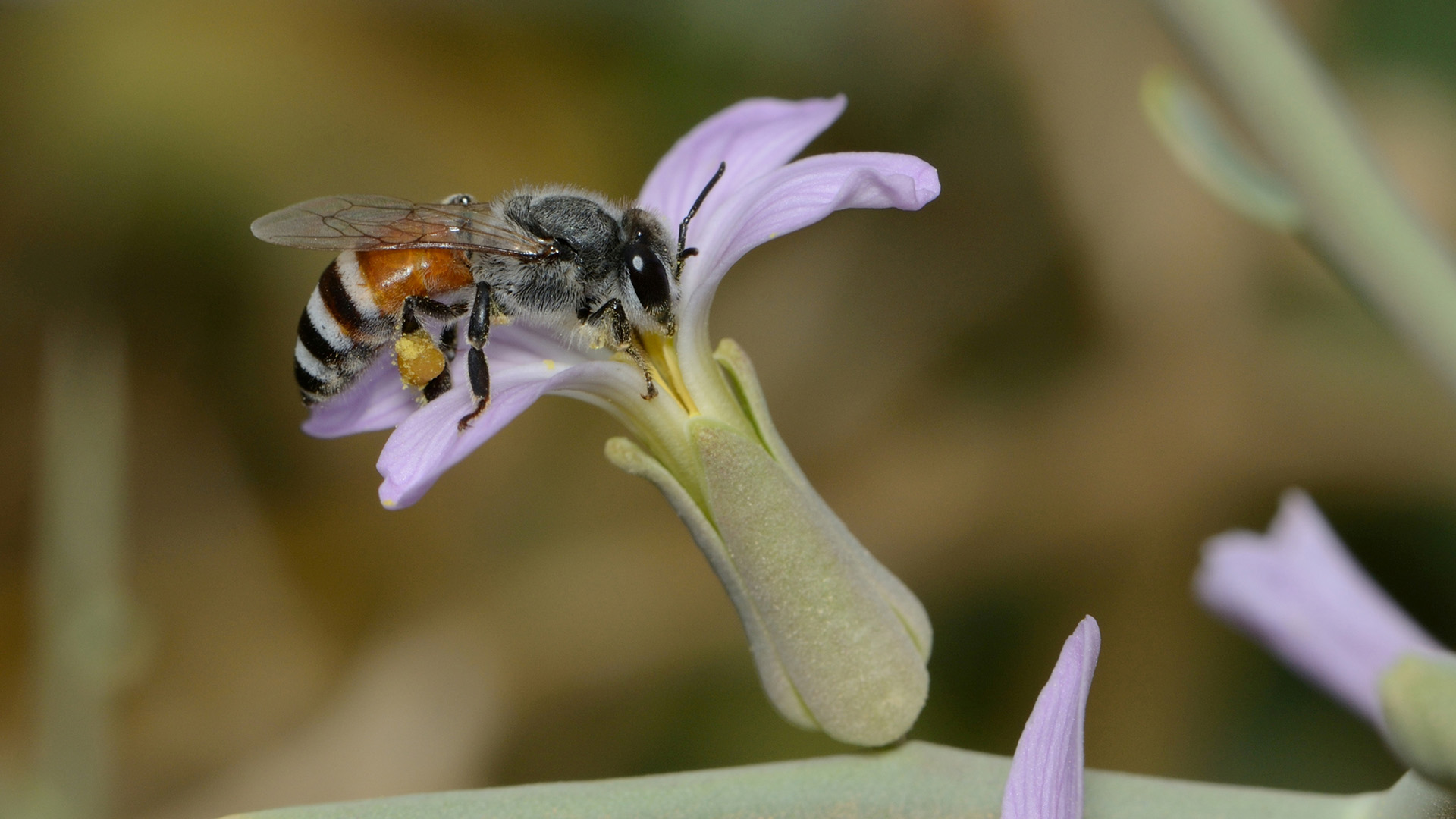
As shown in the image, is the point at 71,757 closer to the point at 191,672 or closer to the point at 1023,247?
the point at 191,672

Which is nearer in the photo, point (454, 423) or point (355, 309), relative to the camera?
point (454, 423)

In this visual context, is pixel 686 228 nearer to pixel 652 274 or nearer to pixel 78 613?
pixel 652 274

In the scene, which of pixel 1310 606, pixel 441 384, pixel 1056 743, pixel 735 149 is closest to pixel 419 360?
pixel 441 384

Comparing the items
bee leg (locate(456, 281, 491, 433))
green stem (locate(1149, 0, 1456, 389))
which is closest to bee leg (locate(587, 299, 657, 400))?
bee leg (locate(456, 281, 491, 433))

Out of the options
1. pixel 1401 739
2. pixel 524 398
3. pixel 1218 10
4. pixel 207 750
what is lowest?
pixel 207 750

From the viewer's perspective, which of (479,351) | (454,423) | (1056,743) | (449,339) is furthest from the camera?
(449,339)

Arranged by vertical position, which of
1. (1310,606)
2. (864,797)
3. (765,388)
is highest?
(864,797)

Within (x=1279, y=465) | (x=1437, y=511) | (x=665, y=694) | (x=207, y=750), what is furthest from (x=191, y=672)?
(x=1437, y=511)
